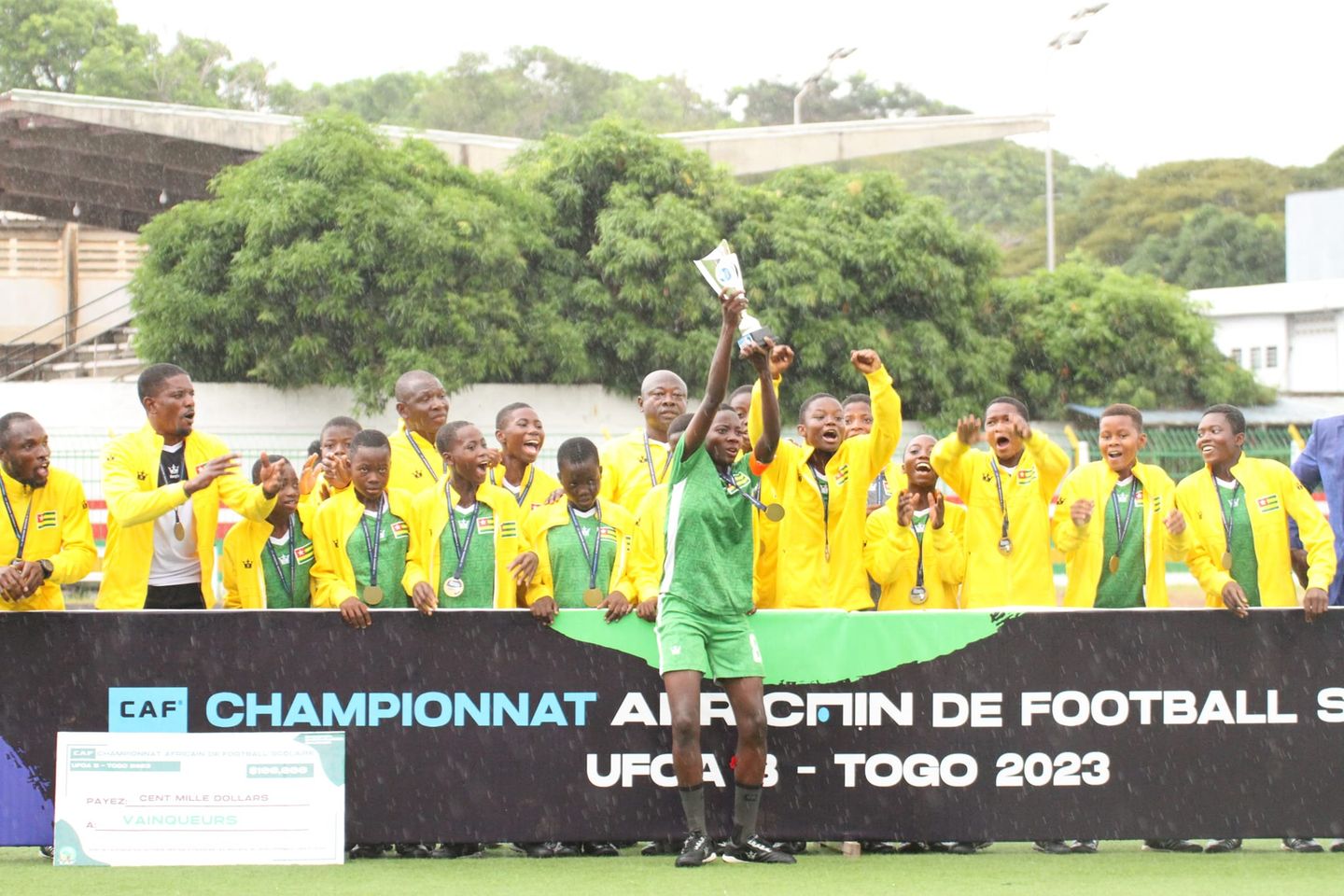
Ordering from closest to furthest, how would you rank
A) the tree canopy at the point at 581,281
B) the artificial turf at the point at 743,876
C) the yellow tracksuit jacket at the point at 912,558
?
the artificial turf at the point at 743,876, the yellow tracksuit jacket at the point at 912,558, the tree canopy at the point at 581,281

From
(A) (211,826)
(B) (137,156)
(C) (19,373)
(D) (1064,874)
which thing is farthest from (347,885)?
(C) (19,373)

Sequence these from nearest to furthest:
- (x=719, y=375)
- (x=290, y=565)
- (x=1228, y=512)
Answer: (x=719, y=375), (x=290, y=565), (x=1228, y=512)

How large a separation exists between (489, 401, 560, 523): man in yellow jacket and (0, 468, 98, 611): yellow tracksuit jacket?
200cm

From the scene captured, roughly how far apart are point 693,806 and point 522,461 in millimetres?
2166

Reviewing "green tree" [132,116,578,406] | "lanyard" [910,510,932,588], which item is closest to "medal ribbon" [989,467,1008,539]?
"lanyard" [910,510,932,588]

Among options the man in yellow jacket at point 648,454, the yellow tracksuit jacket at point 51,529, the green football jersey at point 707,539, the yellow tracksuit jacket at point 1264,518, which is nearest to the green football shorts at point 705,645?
the green football jersey at point 707,539

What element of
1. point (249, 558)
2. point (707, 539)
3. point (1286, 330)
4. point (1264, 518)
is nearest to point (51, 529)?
point (249, 558)

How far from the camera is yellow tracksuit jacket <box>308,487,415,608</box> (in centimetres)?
779

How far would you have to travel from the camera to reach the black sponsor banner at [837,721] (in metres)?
7.28

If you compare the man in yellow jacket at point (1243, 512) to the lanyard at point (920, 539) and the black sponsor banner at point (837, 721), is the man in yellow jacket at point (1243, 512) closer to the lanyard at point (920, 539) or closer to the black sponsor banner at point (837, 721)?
the black sponsor banner at point (837, 721)

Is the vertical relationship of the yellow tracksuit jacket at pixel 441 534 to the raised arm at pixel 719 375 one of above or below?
below

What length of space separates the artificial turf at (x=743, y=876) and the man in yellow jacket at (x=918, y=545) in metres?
1.59

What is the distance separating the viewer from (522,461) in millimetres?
8352

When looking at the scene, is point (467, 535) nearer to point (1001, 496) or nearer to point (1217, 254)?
point (1001, 496)
